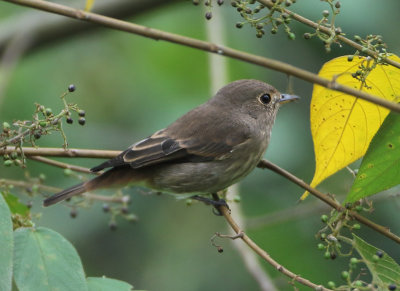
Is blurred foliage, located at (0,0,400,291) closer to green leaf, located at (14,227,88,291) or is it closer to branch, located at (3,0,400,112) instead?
green leaf, located at (14,227,88,291)

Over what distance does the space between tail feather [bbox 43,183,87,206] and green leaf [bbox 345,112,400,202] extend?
1501 mm

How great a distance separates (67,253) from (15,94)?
377 cm

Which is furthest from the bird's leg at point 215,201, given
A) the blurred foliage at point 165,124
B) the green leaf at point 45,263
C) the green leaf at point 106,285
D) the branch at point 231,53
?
the branch at point 231,53

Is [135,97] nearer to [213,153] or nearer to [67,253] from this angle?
[213,153]

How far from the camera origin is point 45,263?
259 cm

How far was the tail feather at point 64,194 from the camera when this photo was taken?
3.51 metres

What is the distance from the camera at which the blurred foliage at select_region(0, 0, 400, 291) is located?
5.47m

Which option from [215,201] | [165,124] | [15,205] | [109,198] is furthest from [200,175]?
[165,124]

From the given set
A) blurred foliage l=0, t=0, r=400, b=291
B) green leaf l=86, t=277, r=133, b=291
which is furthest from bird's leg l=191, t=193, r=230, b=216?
green leaf l=86, t=277, r=133, b=291

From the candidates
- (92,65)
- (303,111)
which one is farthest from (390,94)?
(92,65)

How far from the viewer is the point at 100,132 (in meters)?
6.20

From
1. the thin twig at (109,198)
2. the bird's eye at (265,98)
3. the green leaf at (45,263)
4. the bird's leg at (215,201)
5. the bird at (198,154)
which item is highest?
the bird's eye at (265,98)

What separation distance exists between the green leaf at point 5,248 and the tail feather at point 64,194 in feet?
3.15

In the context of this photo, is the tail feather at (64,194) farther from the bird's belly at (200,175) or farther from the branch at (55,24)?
the branch at (55,24)
